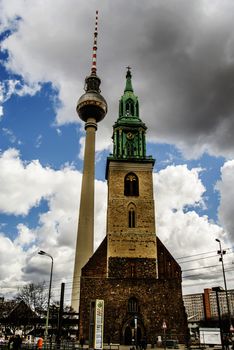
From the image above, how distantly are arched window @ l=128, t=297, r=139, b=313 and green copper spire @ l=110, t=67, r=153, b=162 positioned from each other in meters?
19.4

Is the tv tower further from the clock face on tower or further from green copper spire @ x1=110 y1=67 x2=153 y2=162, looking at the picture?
the clock face on tower

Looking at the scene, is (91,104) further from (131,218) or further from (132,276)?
(132,276)

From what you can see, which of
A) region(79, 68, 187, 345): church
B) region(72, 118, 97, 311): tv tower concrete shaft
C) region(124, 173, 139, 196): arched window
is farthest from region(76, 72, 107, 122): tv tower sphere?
region(124, 173, 139, 196): arched window

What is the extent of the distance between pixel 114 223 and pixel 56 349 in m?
21.3

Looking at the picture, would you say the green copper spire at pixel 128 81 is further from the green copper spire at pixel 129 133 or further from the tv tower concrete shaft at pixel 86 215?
the tv tower concrete shaft at pixel 86 215

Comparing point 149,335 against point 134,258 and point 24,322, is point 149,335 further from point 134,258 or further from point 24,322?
point 24,322

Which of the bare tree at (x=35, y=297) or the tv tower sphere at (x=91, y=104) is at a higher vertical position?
the tv tower sphere at (x=91, y=104)

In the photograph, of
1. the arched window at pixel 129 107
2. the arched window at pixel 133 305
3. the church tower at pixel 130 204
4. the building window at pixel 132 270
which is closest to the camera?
the arched window at pixel 133 305

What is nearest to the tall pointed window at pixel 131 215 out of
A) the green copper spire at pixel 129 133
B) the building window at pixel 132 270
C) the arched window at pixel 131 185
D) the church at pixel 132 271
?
the church at pixel 132 271

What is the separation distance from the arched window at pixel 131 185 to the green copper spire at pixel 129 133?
2741 mm

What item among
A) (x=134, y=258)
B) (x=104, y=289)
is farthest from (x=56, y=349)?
(x=134, y=258)

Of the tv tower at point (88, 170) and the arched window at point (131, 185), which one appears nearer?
the arched window at point (131, 185)

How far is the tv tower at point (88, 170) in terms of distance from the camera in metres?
68.2

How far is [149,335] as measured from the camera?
39688mm
